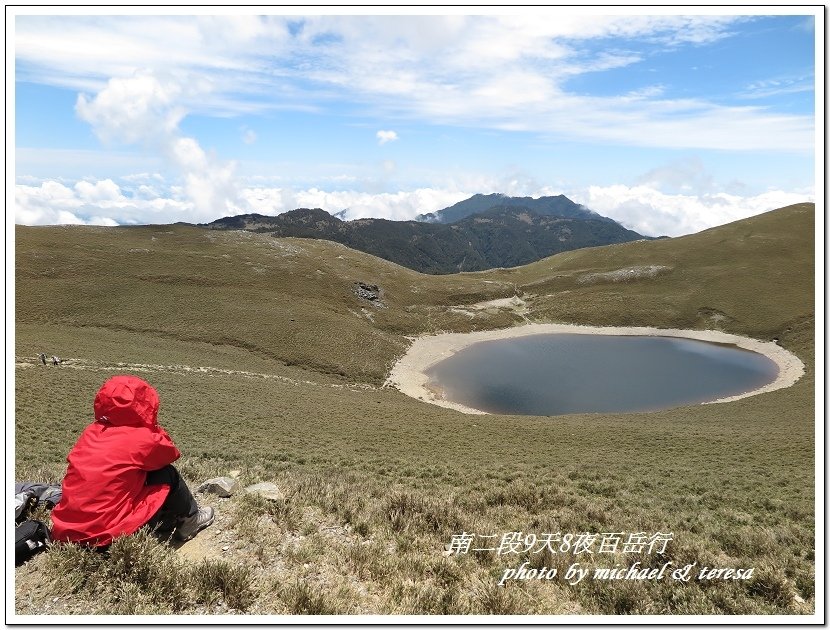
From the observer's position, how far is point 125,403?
235 inches

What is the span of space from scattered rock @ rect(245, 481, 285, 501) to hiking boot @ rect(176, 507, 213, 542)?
1.78 metres

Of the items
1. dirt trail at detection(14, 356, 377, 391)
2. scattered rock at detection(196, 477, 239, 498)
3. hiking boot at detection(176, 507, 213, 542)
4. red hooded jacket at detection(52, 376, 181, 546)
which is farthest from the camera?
dirt trail at detection(14, 356, 377, 391)

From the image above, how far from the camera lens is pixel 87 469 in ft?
18.6

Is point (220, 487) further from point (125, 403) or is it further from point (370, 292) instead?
point (370, 292)

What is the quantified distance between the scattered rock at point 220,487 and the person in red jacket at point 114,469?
295cm

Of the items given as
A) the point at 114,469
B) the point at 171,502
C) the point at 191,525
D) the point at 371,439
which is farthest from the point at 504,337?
the point at 114,469

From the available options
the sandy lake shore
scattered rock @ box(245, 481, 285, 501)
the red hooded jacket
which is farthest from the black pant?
the sandy lake shore

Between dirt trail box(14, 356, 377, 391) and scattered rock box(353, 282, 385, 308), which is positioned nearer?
dirt trail box(14, 356, 377, 391)

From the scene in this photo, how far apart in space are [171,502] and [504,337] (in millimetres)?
80338

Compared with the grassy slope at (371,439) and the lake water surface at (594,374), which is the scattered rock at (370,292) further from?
the lake water surface at (594,374)

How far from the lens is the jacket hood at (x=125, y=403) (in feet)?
19.4

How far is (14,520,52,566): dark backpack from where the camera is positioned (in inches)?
236

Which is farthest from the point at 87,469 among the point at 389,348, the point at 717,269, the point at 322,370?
the point at 717,269

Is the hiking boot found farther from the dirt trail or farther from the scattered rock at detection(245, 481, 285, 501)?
the dirt trail
